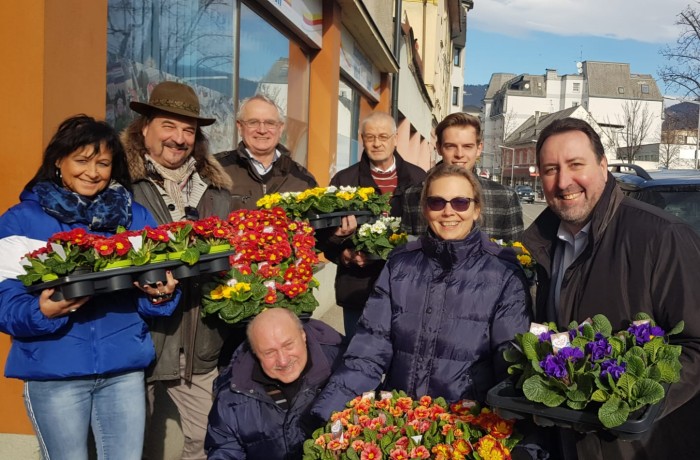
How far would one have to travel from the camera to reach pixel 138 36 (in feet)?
16.0

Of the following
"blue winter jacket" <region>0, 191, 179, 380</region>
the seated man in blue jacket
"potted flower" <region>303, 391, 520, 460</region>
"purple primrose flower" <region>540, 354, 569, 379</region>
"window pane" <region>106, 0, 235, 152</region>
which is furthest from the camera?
"window pane" <region>106, 0, 235, 152</region>

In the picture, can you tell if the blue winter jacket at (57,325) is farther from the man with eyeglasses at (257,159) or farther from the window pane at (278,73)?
the window pane at (278,73)

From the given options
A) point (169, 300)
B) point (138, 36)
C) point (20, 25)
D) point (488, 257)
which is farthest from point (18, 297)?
point (138, 36)

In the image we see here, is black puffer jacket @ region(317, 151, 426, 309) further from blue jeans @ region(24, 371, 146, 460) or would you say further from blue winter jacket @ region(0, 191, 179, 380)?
blue jeans @ region(24, 371, 146, 460)

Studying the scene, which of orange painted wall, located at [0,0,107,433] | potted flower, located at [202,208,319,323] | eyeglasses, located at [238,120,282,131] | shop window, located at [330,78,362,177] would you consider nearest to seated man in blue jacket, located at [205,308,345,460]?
potted flower, located at [202,208,319,323]

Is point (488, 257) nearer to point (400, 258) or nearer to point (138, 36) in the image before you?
point (400, 258)

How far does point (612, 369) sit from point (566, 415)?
190 mm

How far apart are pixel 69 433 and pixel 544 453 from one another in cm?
192

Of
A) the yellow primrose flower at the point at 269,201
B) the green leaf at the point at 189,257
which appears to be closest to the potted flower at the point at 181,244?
the green leaf at the point at 189,257

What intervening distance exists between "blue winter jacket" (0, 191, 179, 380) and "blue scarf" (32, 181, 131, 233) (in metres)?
0.06

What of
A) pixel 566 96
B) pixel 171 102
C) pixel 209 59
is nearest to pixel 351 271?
pixel 171 102

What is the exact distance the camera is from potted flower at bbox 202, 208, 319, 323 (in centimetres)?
317

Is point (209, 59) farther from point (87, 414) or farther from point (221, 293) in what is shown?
point (87, 414)

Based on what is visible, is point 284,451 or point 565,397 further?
point 284,451
